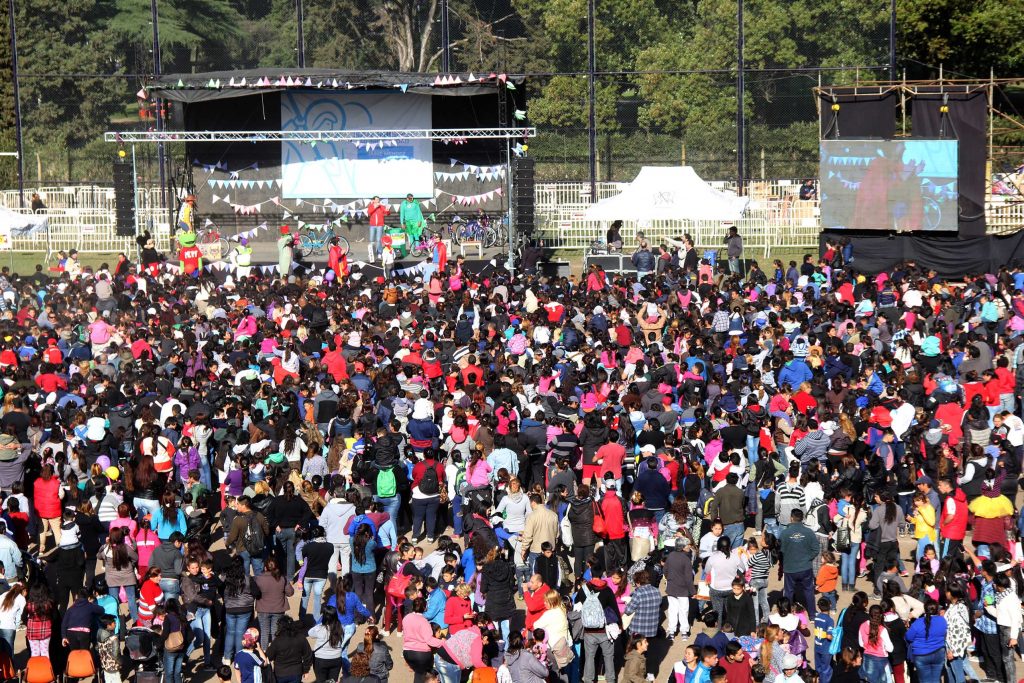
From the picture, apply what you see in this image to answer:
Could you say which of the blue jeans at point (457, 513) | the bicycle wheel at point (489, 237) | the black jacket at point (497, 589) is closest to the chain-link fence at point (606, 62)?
the bicycle wheel at point (489, 237)

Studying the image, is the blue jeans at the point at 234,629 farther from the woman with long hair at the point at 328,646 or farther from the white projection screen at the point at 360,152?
the white projection screen at the point at 360,152

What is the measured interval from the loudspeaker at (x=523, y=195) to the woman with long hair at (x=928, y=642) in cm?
2081

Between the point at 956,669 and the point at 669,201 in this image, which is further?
the point at 669,201

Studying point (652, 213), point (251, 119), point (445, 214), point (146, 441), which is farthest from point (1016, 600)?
point (251, 119)

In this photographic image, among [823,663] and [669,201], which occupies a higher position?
[669,201]

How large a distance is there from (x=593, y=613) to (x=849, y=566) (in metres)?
3.39

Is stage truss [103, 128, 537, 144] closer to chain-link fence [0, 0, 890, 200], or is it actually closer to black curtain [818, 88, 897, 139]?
black curtain [818, 88, 897, 139]

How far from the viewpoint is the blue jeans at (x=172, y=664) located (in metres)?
11.4

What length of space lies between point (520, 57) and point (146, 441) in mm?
31268

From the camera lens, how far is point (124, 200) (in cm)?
3269

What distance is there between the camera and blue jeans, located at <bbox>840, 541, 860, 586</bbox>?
13586 millimetres

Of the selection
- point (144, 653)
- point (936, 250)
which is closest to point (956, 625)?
point (144, 653)

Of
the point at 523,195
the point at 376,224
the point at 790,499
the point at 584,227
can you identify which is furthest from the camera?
the point at 584,227

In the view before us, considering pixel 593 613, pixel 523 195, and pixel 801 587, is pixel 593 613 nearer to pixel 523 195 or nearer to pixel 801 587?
pixel 801 587
